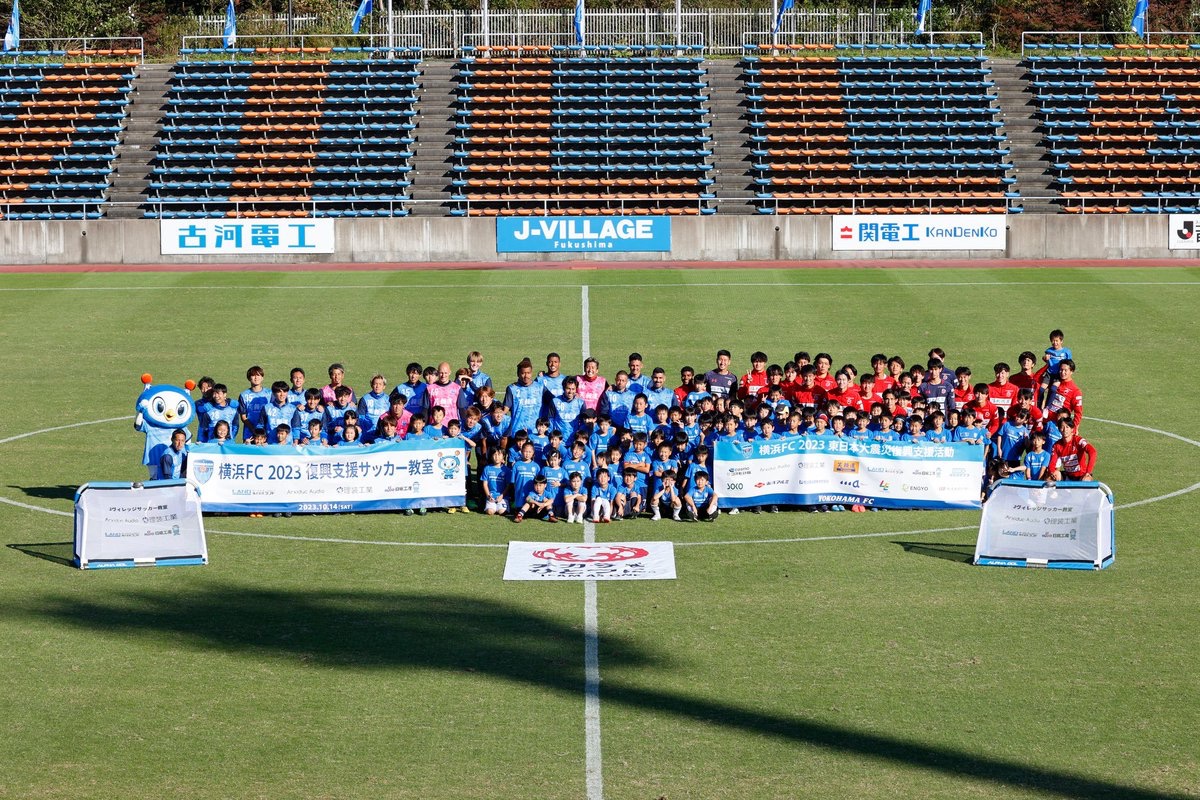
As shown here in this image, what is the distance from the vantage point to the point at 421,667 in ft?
41.3

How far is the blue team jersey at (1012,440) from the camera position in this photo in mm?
18328

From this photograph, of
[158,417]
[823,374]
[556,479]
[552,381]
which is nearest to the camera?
[556,479]

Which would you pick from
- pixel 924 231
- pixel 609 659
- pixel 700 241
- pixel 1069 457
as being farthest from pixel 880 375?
pixel 924 231

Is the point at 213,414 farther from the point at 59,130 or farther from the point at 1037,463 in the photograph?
the point at 59,130

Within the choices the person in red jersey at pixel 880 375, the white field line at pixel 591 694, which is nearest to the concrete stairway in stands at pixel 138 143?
the person in red jersey at pixel 880 375

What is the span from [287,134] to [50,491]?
27049 mm

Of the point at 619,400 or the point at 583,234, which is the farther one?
the point at 583,234

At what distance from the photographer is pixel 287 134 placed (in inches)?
1735

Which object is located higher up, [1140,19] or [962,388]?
[1140,19]

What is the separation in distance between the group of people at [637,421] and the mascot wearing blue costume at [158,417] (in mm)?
388

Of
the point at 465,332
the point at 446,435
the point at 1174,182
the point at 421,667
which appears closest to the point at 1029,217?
the point at 1174,182

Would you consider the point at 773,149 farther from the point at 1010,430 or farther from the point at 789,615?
the point at 789,615

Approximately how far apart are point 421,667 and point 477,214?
28.0 metres

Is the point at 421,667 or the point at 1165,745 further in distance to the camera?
the point at 421,667
